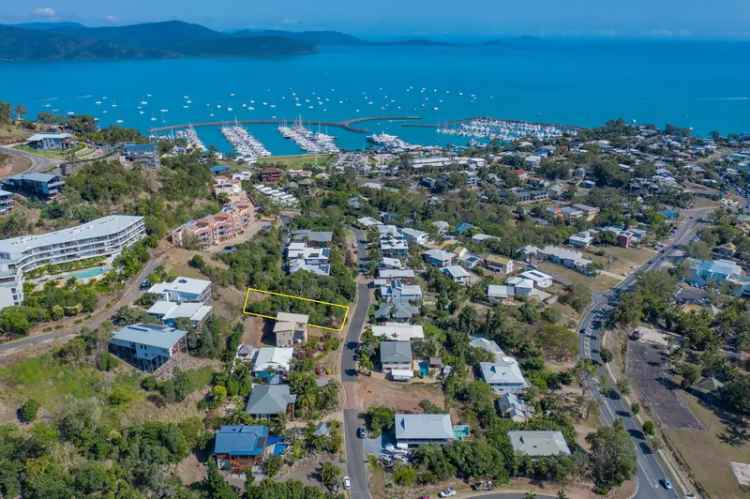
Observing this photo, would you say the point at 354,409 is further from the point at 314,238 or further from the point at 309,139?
the point at 309,139

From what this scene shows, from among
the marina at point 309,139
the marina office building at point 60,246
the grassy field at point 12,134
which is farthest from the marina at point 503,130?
the marina office building at point 60,246

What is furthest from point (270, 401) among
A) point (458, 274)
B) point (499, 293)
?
point (458, 274)

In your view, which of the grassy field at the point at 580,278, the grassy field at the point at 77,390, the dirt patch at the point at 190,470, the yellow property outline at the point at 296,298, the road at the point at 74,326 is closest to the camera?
the dirt patch at the point at 190,470

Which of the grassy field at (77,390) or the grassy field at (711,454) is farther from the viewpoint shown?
the grassy field at (77,390)

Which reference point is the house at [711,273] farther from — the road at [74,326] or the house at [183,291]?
the road at [74,326]

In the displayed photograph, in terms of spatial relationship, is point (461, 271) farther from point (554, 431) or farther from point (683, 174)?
point (683, 174)

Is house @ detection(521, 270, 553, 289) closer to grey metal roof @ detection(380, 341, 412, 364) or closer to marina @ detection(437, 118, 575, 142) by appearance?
grey metal roof @ detection(380, 341, 412, 364)

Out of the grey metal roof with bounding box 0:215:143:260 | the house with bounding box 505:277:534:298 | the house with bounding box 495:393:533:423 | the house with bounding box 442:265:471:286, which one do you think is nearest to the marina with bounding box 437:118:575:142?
the house with bounding box 442:265:471:286
